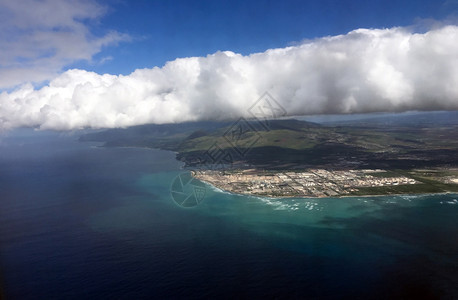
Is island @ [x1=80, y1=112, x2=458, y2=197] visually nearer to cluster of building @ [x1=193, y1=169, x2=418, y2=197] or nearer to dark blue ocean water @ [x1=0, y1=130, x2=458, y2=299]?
cluster of building @ [x1=193, y1=169, x2=418, y2=197]

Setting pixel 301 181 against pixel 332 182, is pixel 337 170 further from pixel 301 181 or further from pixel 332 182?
pixel 301 181

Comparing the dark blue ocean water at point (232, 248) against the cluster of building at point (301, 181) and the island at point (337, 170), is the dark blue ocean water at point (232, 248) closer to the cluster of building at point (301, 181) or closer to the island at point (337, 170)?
the cluster of building at point (301, 181)

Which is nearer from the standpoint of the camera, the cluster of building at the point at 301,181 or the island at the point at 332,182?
the island at the point at 332,182

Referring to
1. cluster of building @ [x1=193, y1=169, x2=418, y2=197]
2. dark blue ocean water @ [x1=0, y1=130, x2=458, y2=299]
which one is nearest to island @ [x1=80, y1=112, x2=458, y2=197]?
cluster of building @ [x1=193, y1=169, x2=418, y2=197]

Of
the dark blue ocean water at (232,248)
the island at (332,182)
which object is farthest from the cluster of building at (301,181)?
the dark blue ocean water at (232,248)

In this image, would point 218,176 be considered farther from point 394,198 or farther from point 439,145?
point 439,145

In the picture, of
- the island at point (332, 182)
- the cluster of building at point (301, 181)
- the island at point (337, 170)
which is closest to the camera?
the island at point (332, 182)

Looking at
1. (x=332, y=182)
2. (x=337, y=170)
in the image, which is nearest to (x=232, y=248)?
(x=332, y=182)
